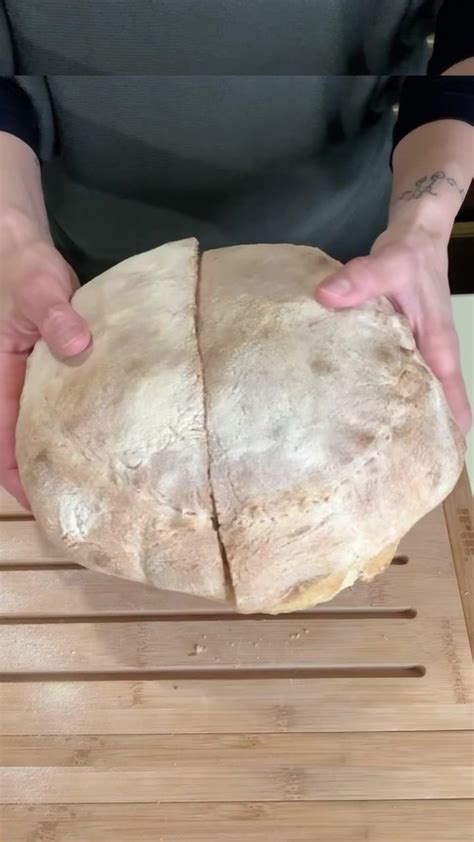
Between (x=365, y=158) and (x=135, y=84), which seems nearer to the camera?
(x=135, y=84)

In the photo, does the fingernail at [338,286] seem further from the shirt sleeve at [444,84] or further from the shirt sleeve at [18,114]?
the shirt sleeve at [18,114]

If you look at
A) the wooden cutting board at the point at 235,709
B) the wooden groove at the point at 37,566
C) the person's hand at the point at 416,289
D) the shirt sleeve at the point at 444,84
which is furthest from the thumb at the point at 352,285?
the wooden groove at the point at 37,566

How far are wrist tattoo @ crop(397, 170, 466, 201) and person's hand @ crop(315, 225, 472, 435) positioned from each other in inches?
2.4

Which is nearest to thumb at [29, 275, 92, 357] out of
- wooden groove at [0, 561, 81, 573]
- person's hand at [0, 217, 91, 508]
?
person's hand at [0, 217, 91, 508]

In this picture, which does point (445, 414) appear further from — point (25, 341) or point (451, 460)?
point (25, 341)

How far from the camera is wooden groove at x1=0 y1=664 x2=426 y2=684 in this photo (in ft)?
3.09

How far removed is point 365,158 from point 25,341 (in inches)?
23.4

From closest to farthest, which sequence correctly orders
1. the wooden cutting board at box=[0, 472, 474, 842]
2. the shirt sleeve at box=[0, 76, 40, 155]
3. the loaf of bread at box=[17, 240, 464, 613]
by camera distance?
1. the loaf of bread at box=[17, 240, 464, 613]
2. the wooden cutting board at box=[0, 472, 474, 842]
3. the shirt sleeve at box=[0, 76, 40, 155]

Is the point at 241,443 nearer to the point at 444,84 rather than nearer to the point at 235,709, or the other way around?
the point at 235,709

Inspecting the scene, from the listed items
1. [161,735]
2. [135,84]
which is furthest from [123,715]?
[135,84]

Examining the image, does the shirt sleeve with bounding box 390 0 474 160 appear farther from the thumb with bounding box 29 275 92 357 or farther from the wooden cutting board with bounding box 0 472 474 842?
→ the wooden cutting board with bounding box 0 472 474 842

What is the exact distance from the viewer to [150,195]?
117 centimetres

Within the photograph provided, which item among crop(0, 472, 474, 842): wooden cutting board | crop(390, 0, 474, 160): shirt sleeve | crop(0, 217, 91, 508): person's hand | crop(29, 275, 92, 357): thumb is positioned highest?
crop(390, 0, 474, 160): shirt sleeve

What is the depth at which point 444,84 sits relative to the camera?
2.86 ft
